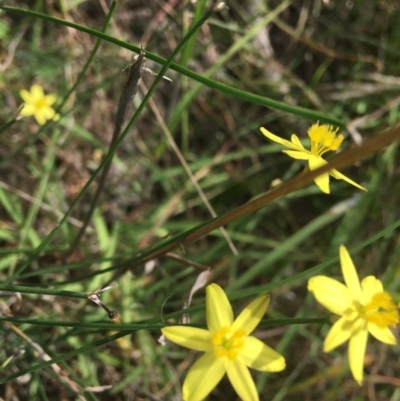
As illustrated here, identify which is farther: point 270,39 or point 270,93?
point 270,39

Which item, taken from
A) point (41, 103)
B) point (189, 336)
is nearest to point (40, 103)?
point (41, 103)

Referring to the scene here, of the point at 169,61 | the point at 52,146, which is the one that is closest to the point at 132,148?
the point at 52,146

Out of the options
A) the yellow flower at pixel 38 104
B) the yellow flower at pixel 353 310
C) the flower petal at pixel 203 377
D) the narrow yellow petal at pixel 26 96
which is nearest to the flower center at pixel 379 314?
the yellow flower at pixel 353 310

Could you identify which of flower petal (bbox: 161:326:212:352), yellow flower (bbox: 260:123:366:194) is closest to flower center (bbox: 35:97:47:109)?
yellow flower (bbox: 260:123:366:194)

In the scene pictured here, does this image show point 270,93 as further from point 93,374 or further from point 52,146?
point 93,374

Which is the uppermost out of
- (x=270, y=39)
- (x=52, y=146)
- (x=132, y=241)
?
(x=270, y=39)

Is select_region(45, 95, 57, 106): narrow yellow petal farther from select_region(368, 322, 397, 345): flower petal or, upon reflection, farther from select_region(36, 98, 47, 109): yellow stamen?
select_region(368, 322, 397, 345): flower petal

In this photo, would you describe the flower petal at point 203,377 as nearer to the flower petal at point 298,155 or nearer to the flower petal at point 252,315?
the flower petal at point 252,315
